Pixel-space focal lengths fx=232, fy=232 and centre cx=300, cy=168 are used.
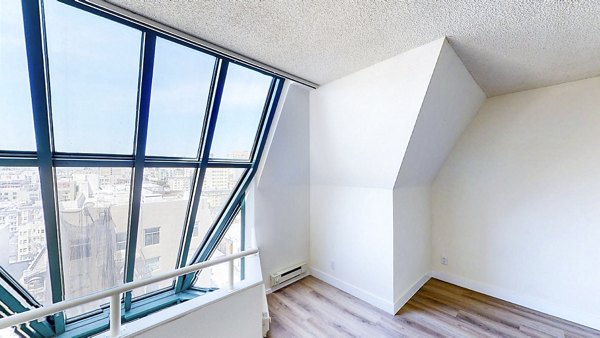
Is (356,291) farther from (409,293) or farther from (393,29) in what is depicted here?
(393,29)

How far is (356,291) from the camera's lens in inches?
117

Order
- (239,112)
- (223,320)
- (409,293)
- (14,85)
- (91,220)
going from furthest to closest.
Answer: (409,293) → (239,112) → (91,220) → (223,320) → (14,85)

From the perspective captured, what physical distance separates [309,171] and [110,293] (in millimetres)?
2593

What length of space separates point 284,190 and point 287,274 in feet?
3.87

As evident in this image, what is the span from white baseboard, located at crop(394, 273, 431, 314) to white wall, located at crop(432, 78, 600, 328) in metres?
0.31

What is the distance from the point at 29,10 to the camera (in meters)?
1.44

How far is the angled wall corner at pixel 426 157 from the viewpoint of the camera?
2178mm

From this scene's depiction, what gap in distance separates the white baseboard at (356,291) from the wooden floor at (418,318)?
7 cm

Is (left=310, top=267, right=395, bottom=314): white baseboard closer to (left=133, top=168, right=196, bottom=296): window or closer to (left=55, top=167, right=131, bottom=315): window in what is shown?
(left=133, top=168, right=196, bottom=296): window

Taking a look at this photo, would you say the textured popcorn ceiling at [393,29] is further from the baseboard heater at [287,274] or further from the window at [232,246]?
the baseboard heater at [287,274]

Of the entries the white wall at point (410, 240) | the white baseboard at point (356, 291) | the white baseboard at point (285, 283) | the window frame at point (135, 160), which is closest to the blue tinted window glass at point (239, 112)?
the window frame at point (135, 160)

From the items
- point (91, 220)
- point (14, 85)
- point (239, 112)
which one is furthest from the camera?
point (239, 112)

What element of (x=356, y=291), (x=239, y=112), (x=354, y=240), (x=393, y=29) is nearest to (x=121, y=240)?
(x=239, y=112)

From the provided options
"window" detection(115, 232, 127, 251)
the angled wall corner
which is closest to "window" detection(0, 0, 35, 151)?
"window" detection(115, 232, 127, 251)
